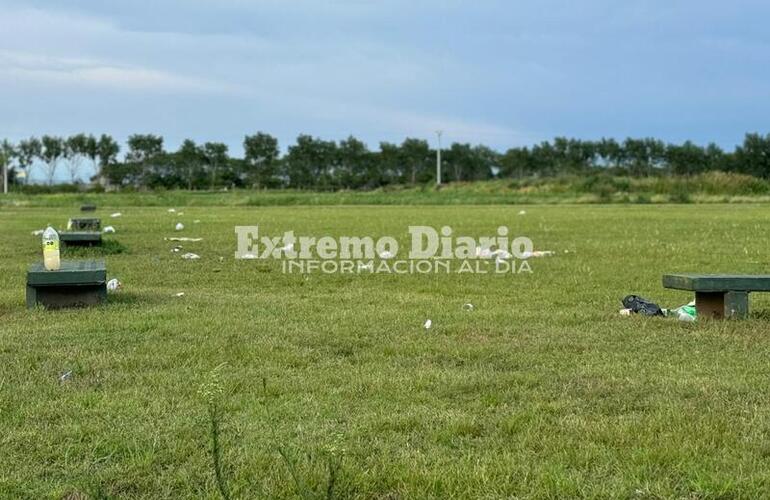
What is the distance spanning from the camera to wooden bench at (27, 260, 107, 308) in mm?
6855

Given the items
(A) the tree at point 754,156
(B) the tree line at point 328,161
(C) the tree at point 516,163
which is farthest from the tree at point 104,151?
(A) the tree at point 754,156

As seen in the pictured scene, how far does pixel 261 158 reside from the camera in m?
80.2

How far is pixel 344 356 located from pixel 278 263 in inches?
253

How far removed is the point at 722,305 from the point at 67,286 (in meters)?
5.62

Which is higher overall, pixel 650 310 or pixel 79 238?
pixel 79 238

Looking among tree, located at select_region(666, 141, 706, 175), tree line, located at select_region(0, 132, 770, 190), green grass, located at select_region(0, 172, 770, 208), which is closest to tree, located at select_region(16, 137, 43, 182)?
tree line, located at select_region(0, 132, 770, 190)

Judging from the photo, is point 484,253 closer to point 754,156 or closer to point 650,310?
point 650,310

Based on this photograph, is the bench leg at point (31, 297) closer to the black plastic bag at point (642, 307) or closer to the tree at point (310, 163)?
the black plastic bag at point (642, 307)

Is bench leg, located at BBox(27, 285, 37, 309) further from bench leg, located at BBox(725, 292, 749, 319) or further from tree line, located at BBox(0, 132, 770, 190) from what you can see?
tree line, located at BBox(0, 132, 770, 190)

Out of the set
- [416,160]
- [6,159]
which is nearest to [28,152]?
[6,159]

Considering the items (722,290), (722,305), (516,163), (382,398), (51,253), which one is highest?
(516,163)

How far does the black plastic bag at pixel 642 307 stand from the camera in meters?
6.73

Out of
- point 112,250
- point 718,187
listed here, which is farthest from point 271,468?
point 718,187

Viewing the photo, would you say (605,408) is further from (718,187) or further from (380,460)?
(718,187)
